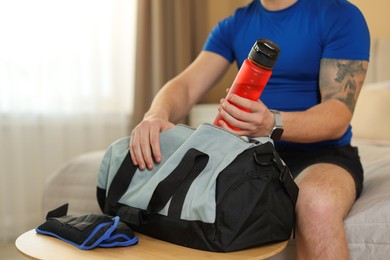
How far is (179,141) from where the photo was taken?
4.09ft

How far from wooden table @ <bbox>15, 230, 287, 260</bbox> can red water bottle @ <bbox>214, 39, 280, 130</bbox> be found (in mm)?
329

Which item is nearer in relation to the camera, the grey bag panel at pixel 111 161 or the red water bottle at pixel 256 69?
the red water bottle at pixel 256 69

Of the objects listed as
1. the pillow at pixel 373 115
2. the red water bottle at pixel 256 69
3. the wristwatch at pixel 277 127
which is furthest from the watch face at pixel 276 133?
the pillow at pixel 373 115

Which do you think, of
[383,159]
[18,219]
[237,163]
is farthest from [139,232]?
[18,219]

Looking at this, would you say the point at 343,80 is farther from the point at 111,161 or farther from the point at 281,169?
the point at 111,161

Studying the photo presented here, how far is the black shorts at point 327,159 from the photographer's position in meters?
1.45

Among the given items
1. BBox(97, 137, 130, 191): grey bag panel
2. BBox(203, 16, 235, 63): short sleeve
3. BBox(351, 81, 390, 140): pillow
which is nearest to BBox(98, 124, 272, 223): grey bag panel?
BBox(97, 137, 130, 191): grey bag panel

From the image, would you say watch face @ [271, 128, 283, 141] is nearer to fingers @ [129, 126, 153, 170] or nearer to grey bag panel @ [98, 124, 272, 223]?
grey bag panel @ [98, 124, 272, 223]

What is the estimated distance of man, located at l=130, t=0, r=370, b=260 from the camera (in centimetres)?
122

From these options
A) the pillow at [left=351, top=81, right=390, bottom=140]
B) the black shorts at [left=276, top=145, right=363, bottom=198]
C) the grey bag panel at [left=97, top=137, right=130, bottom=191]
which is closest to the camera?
the grey bag panel at [left=97, top=137, right=130, bottom=191]

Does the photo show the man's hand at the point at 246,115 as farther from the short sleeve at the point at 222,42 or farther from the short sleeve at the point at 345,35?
the short sleeve at the point at 222,42

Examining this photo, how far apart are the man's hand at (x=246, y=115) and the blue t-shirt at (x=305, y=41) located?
14.7 inches

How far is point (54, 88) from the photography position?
3057mm

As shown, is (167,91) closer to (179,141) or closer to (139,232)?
(179,141)
